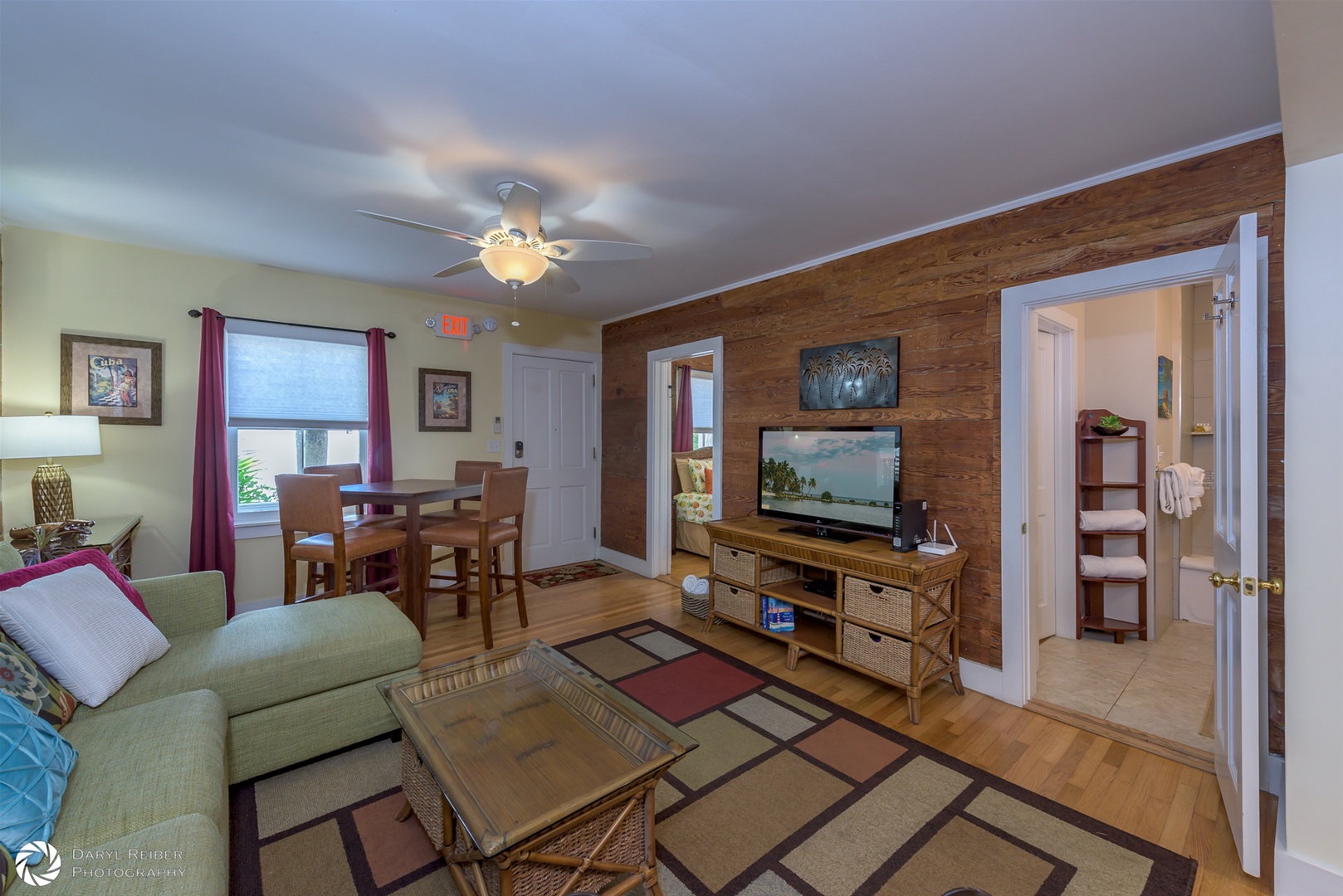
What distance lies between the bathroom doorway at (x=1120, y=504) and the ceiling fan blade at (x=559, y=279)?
94.8 inches

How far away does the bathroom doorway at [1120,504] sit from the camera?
2797mm

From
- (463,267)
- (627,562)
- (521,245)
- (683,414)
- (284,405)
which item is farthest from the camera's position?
(683,414)

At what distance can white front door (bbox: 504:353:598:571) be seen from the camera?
489 cm

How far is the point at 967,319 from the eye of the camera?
2699 mm

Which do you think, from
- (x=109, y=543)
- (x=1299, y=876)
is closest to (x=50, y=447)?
(x=109, y=543)

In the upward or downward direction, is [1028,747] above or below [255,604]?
below

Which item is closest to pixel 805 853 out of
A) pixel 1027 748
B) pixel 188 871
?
pixel 1027 748

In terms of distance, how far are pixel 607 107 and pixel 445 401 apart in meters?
3.15

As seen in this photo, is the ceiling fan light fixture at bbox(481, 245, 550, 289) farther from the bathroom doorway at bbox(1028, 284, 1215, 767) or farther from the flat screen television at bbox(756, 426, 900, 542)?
the bathroom doorway at bbox(1028, 284, 1215, 767)

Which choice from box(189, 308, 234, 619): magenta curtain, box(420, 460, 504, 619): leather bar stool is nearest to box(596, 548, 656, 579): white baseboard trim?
box(420, 460, 504, 619): leather bar stool

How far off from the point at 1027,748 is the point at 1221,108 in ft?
8.08

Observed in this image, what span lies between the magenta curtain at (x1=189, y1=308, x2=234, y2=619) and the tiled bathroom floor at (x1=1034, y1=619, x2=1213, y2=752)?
189 inches

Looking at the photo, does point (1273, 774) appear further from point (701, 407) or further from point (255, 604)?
point (701, 407)

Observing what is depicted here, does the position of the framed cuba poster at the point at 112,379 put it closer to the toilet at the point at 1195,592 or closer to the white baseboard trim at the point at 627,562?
the white baseboard trim at the point at 627,562
